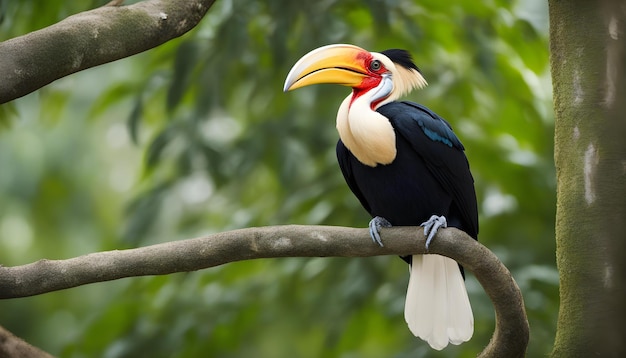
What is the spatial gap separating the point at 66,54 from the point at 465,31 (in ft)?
9.02

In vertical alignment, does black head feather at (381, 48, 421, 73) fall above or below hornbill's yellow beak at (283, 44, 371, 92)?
above

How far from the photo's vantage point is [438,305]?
373 centimetres

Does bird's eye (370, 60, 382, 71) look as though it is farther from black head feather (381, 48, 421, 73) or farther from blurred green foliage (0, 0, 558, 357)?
blurred green foliage (0, 0, 558, 357)

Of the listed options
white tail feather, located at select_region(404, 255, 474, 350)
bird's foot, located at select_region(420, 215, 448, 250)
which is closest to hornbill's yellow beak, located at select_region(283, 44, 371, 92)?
bird's foot, located at select_region(420, 215, 448, 250)

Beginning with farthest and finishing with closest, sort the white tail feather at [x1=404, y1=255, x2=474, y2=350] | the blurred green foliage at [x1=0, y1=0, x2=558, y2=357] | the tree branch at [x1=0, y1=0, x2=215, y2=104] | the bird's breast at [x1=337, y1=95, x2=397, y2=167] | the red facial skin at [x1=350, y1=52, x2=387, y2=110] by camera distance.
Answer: the blurred green foliage at [x1=0, y1=0, x2=558, y2=357]
the white tail feather at [x1=404, y1=255, x2=474, y2=350]
the red facial skin at [x1=350, y1=52, x2=387, y2=110]
the bird's breast at [x1=337, y1=95, x2=397, y2=167]
the tree branch at [x1=0, y1=0, x2=215, y2=104]

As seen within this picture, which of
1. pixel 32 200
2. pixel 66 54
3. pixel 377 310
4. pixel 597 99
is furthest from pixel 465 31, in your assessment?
pixel 32 200

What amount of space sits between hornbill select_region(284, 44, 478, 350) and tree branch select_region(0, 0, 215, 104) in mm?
499

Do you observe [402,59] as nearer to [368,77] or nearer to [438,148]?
[368,77]

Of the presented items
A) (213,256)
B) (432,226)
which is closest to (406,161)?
(432,226)

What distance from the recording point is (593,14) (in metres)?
3.24

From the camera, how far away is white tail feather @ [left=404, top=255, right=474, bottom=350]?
368cm

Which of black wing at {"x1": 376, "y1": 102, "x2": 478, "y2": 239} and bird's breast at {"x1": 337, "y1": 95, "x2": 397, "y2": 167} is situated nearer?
bird's breast at {"x1": 337, "y1": 95, "x2": 397, "y2": 167}

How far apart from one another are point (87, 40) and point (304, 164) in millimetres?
2801

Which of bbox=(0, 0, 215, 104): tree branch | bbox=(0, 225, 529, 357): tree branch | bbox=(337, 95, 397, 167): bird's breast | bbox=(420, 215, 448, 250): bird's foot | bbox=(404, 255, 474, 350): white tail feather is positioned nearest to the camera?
bbox=(0, 0, 215, 104): tree branch
